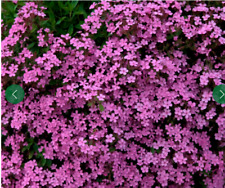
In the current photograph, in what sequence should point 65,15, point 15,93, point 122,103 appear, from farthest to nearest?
1. point 65,15
2. point 15,93
3. point 122,103

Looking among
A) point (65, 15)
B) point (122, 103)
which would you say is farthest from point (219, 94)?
point (65, 15)

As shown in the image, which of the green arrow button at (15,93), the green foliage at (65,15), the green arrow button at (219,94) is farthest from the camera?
the green foliage at (65,15)

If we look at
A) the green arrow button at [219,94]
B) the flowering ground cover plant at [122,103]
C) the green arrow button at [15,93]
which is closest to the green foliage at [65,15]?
the flowering ground cover plant at [122,103]

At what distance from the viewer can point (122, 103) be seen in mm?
2539

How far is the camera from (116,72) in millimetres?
2461

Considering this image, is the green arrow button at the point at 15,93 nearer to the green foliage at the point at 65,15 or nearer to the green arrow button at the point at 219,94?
the green foliage at the point at 65,15

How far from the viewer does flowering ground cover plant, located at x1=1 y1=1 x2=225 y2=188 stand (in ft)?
8.10

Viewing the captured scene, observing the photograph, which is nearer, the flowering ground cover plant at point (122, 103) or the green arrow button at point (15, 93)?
the flowering ground cover plant at point (122, 103)

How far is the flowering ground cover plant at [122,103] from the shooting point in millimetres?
2469

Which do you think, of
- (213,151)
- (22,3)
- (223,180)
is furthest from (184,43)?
(22,3)

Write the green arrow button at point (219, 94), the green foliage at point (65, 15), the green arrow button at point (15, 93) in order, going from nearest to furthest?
the green arrow button at point (219, 94), the green arrow button at point (15, 93), the green foliage at point (65, 15)

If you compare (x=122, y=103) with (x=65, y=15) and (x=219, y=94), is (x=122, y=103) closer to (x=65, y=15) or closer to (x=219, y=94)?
(x=219, y=94)

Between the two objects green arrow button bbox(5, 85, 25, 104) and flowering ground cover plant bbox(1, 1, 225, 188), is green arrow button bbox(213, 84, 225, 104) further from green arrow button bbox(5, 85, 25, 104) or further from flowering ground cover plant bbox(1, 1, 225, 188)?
green arrow button bbox(5, 85, 25, 104)

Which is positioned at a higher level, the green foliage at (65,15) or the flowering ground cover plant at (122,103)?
the green foliage at (65,15)
